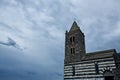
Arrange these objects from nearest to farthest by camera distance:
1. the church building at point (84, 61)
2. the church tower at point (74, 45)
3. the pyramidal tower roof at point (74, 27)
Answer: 1. the church building at point (84, 61)
2. the church tower at point (74, 45)
3. the pyramidal tower roof at point (74, 27)

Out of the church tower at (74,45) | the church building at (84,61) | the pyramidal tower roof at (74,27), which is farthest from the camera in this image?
the pyramidal tower roof at (74,27)

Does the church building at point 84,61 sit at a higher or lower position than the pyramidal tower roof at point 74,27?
lower

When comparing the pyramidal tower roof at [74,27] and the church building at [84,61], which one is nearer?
the church building at [84,61]

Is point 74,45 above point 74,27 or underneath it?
underneath

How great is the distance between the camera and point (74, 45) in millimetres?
34312

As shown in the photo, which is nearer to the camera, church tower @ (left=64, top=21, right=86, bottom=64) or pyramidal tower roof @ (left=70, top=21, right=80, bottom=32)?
church tower @ (left=64, top=21, right=86, bottom=64)

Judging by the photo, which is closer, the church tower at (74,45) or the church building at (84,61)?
the church building at (84,61)

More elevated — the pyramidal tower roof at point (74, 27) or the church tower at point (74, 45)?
the pyramidal tower roof at point (74, 27)

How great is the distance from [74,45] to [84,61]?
514 centimetres

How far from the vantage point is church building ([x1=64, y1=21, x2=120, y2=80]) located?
27062 millimetres

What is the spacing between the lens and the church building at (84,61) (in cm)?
2706

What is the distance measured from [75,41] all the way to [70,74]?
8179 mm

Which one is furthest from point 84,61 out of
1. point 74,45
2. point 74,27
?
point 74,27

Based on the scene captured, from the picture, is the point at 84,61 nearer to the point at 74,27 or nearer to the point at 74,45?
the point at 74,45
